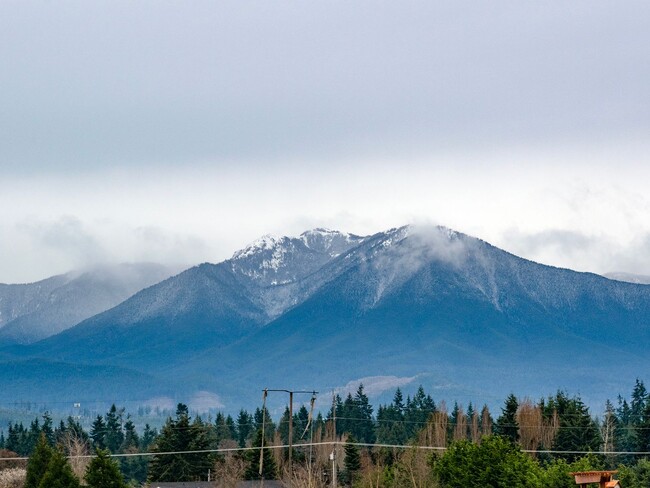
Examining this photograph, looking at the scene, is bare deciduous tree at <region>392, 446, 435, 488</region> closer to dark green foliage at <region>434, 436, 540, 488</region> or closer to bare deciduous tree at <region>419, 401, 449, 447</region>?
dark green foliage at <region>434, 436, 540, 488</region>

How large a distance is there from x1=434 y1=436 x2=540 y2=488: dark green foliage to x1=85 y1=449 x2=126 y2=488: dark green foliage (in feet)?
73.9

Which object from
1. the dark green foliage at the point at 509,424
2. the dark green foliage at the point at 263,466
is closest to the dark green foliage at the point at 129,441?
the dark green foliage at the point at 263,466

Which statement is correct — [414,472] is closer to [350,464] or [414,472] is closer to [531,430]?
[350,464]

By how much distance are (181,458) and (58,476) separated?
128 ft

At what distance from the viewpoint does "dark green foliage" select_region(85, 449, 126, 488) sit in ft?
275

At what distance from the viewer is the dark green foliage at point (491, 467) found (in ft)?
298

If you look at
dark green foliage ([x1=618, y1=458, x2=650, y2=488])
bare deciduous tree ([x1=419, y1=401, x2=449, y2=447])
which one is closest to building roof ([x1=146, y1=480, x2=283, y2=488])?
dark green foliage ([x1=618, y1=458, x2=650, y2=488])

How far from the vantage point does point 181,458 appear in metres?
123

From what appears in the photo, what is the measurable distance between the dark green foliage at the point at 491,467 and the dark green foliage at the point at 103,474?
22529 mm

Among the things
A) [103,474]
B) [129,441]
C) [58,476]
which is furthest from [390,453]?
[129,441]

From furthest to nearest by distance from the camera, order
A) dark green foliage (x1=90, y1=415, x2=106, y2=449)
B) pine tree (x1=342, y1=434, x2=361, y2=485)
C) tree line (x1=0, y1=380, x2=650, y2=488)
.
Answer: dark green foliage (x1=90, y1=415, x2=106, y2=449), pine tree (x1=342, y1=434, x2=361, y2=485), tree line (x1=0, y1=380, x2=650, y2=488)

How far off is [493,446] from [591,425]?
3416 cm

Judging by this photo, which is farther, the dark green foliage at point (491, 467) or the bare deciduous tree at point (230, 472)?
the bare deciduous tree at point (230, 472)

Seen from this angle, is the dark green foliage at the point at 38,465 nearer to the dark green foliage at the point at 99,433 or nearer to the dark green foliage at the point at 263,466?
the dark green foliage at the point at 263,466
